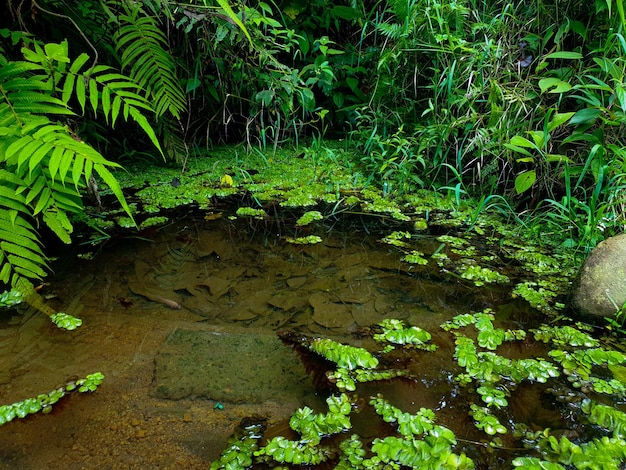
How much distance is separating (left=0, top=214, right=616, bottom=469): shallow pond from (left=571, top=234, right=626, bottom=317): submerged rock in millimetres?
230

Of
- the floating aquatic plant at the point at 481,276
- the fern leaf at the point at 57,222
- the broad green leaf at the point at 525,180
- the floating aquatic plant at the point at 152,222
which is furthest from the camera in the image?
the floating aquatic plant at the point at 152,222

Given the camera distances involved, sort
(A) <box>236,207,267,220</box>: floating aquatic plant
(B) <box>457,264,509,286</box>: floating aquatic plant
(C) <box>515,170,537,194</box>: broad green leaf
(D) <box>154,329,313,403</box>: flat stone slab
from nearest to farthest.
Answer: (D) <box>154,329,313,403</box>: flat stone slab, (B) <box>457,264,509,286</box>: floating aquatic plant, (C) <box>515,170,537,194</box>: broad green leaf, (A) <box>236,207,267,220</box>: floating aquatic plant

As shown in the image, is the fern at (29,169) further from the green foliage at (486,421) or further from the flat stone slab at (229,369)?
the green foliage at (486,421)

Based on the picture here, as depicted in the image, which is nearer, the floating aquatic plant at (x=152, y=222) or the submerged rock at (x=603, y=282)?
the submerged rock at (x=603, y=282)

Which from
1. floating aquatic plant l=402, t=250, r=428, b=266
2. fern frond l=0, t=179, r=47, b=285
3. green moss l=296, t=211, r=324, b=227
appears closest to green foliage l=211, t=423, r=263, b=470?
fern frond l=0, t=179, r=47, b=285

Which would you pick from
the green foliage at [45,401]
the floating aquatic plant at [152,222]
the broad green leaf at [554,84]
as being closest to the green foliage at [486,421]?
the green foliage at [45,401]

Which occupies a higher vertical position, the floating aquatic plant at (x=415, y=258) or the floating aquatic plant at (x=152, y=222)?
the floating aquatic plant at (x=152, y=222)

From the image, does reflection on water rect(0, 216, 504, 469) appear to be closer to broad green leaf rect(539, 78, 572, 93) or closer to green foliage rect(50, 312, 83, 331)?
green foliage rect(50, 312, 83, 331)

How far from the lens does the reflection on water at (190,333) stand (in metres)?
1.18

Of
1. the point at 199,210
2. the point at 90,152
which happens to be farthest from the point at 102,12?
the point at 90,152

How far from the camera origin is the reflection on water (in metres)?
1.18

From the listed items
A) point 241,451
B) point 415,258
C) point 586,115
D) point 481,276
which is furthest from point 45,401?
point 586,115

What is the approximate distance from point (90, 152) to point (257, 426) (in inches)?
52.4

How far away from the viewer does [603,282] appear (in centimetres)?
166
